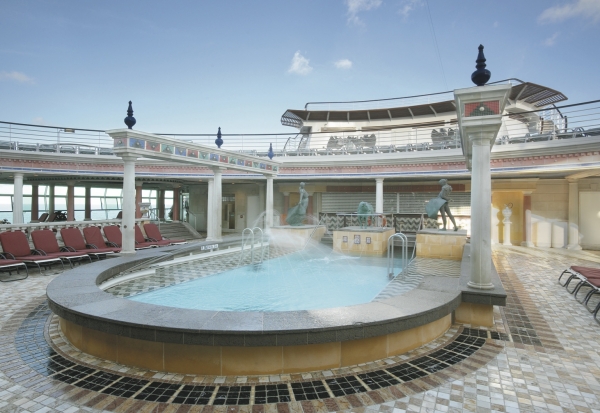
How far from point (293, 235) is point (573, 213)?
1134cm

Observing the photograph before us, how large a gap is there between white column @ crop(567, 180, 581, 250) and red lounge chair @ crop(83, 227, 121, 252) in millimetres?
16428

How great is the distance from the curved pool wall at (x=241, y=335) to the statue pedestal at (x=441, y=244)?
5971 millimetres

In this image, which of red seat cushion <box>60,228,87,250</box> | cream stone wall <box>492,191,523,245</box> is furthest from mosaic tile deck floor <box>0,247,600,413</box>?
cream stone wall <box>492,191,523,245</box>

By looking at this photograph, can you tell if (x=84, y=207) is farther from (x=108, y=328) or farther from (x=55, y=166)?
(x=108, y=328)

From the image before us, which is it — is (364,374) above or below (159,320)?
below

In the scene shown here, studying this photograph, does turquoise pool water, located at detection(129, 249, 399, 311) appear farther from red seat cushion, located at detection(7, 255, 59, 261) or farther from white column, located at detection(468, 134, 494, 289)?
red seat cushion, located at detection(7, 255, 59, 261)

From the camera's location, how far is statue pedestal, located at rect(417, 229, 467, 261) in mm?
9062

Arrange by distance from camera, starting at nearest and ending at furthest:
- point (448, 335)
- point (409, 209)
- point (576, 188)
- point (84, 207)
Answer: point (448, 335), point (576, 188), point (409, 209), point (84, 207)

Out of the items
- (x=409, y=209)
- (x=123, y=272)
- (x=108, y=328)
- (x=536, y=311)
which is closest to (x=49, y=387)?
(x=108, y=328)

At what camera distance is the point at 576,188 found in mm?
13594

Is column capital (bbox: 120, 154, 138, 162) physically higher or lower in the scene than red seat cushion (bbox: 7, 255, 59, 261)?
higher

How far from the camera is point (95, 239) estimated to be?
9.48 meters

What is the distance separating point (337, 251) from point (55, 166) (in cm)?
1271

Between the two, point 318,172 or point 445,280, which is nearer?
point 445,280
